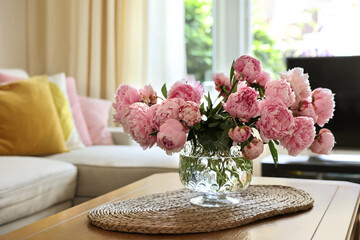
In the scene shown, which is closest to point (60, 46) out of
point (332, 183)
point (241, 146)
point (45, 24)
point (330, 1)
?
point (45, 24)

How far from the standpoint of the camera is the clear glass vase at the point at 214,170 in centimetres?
127

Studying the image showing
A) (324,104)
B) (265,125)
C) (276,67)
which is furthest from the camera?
(276,67)

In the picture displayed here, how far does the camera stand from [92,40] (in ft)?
12.4

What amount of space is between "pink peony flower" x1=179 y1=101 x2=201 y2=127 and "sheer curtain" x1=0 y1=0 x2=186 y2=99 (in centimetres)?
257

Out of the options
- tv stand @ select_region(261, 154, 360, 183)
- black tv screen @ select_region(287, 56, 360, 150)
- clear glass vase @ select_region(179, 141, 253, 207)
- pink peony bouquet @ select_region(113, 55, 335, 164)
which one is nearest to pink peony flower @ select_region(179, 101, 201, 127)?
pink peony bouquet @ select_region(113, 55, 335, 164)

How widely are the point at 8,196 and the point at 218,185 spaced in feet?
3.46

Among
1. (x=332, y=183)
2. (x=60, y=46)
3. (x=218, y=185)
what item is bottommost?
(x=332, y=183)

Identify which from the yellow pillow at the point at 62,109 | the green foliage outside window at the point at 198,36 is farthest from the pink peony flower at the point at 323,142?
the green foliage outside window at the point at 198,36

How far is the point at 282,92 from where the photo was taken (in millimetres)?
1175

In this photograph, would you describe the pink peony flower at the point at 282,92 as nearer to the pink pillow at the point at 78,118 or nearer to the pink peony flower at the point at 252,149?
the pink peony flower at the point at 252,149

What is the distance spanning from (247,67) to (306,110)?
0.18m

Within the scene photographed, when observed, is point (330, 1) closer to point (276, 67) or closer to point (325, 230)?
point (276, 67)

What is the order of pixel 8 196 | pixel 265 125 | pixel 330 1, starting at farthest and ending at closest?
1. pixel 330 1
2. pixel 8 196
3. pixel 265 125

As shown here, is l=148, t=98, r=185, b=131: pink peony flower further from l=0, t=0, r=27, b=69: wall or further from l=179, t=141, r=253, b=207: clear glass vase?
l=0, t=0, r=27, b=69: wall
